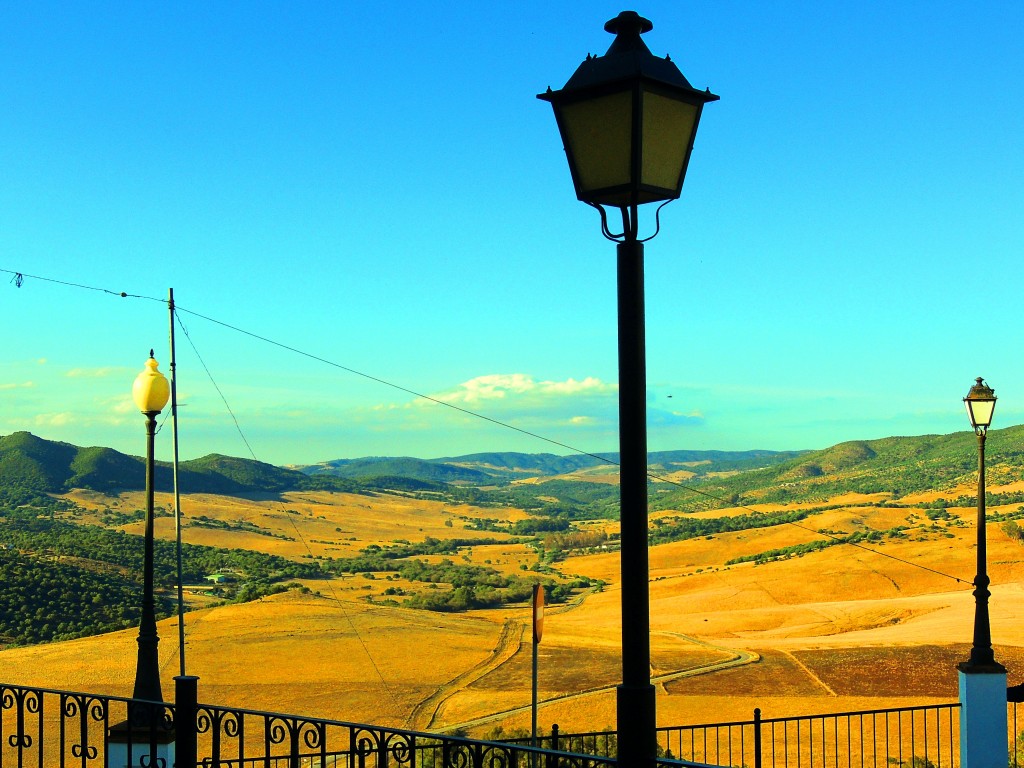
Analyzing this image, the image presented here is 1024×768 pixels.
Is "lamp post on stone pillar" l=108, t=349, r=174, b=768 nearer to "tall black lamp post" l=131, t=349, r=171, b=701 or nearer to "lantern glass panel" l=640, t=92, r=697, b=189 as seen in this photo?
"tall black lamp post" l=131, t=349, r=171, b=701

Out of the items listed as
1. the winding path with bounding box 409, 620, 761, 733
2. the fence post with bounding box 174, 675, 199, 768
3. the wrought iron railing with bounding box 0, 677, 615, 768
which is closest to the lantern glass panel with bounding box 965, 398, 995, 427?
the wrought iron railing with bounding box 0, 677, 615, 768

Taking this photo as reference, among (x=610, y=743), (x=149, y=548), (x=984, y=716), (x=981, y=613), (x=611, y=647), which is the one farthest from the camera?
(x=611, y=647)

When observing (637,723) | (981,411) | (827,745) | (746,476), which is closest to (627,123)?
(637,723)

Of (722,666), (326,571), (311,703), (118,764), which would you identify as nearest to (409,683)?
(311,703)

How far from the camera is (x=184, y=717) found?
665cm

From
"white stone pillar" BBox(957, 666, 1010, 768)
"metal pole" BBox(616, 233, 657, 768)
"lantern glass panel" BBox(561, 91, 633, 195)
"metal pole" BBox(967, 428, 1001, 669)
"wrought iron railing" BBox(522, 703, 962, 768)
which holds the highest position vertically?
"lantern glass panel" BBox(561, 91, 633, 195)

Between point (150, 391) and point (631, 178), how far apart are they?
757cm

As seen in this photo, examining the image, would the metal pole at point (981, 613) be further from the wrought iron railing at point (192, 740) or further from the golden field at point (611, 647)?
the golden field at point (611, 647)

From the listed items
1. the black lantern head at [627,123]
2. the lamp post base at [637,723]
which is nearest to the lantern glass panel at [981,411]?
the black lantern head at [627,123]

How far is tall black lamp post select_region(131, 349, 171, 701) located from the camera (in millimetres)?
10242

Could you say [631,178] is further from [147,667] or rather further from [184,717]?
[147,667]

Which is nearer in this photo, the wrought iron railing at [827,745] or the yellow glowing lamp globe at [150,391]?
the yellow glowing lamp globe at [150,391]

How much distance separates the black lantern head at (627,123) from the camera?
483 cm

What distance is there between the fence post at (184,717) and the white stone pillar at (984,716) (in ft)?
33.6
